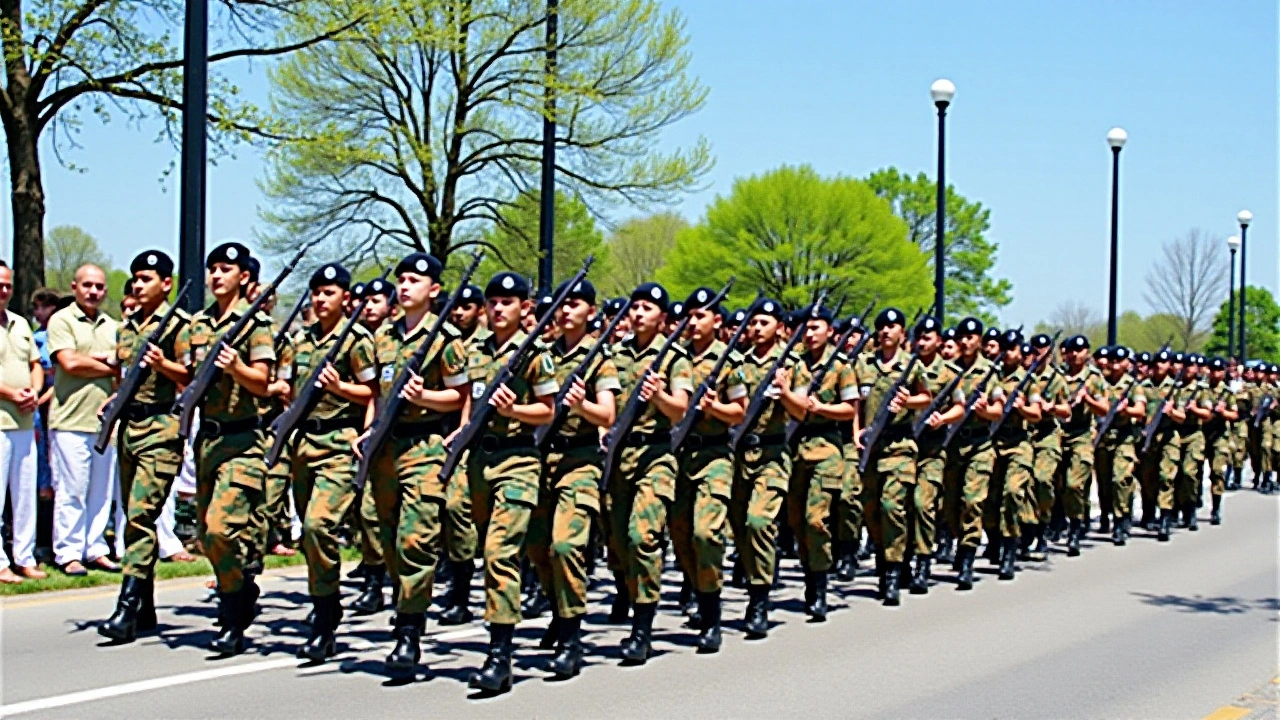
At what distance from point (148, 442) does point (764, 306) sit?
3.94 metres

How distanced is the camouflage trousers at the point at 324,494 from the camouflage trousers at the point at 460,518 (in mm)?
575

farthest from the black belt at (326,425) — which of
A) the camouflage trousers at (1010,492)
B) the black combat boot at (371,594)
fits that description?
the camouflage trousers at (1010,492)

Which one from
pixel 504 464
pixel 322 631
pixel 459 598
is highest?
pixel 504 464

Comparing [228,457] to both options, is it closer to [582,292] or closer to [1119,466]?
[582,292]

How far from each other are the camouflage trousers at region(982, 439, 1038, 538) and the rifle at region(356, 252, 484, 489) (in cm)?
641

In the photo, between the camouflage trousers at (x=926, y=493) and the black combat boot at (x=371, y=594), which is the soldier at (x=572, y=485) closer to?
the black combat boot at (x=371, y=594)

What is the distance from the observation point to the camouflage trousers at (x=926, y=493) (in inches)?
435

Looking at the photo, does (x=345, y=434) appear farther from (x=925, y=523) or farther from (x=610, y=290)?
(x=610, y=290)

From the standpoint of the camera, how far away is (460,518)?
8.20 metres

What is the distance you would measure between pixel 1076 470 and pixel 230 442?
8978mm

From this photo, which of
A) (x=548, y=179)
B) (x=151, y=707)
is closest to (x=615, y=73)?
(x=548, y=179)

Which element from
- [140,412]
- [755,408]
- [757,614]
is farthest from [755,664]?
[140,412]

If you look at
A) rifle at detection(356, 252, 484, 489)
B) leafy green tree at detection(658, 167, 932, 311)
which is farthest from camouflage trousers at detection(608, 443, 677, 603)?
leafy green tree at detection(658, 167, 932, 311)

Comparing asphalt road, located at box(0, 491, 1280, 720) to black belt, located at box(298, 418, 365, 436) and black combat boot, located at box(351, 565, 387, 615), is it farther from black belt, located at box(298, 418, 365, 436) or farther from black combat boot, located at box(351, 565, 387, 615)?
black belt, located at box(298, 418, 365, 436)
